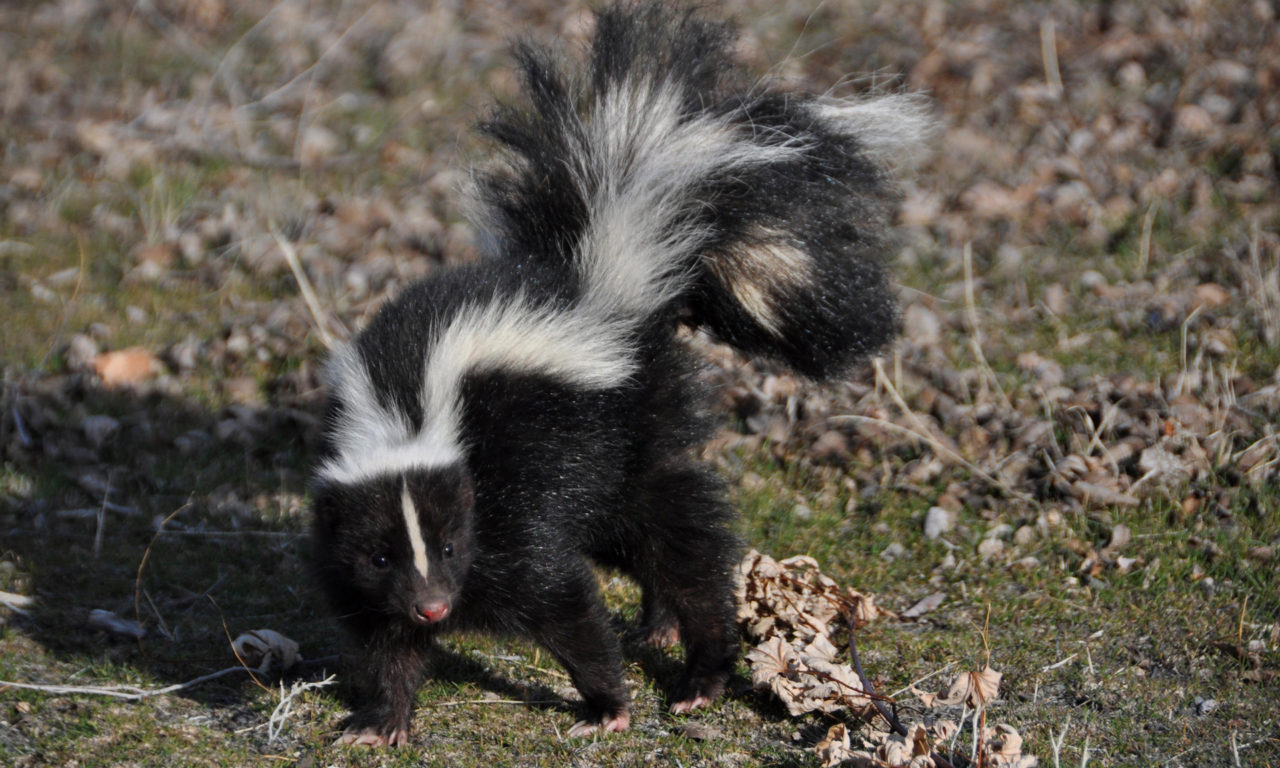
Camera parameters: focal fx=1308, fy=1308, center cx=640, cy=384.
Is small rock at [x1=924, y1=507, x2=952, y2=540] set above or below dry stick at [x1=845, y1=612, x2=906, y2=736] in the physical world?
below

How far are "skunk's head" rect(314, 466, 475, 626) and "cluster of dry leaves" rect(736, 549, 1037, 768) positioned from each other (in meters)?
1.07

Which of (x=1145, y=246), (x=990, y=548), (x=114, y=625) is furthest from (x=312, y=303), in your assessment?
(x=1145, y=246)

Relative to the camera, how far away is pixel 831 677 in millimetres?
3906

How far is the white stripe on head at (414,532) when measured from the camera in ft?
12.1

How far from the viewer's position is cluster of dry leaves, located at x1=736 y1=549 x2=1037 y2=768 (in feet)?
11.6

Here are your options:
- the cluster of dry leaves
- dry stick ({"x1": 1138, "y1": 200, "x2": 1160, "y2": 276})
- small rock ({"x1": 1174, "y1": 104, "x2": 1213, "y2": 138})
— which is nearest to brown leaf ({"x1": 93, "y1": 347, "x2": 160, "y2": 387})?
the cluster of dry leaves

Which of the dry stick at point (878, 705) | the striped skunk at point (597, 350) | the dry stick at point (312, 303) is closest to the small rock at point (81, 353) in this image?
the dry stick at point (312, 303)

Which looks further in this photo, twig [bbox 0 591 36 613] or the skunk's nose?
twig [bbox 0 591 36 613]

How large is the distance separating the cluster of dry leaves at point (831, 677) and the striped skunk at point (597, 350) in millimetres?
260

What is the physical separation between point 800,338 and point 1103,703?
1505 millimetres

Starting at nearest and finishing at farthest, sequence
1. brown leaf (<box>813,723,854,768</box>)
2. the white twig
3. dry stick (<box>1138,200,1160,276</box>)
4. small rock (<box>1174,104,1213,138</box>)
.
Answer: brown leaf (<box>813,723,854,768</box>) < the white twig < dry stick (<box>1138,200,1160,276</box>) < small rock (<box>1174,104,1213,138</box>)

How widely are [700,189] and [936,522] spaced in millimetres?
1835

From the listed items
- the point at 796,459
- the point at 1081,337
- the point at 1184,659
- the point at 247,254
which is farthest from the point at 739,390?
the point at 247,254

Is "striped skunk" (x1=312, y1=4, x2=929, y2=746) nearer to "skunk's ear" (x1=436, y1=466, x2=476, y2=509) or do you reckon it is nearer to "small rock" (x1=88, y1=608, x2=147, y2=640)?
"skunk's ear" (x1=436, y1=466, x2=476, y2=509)
